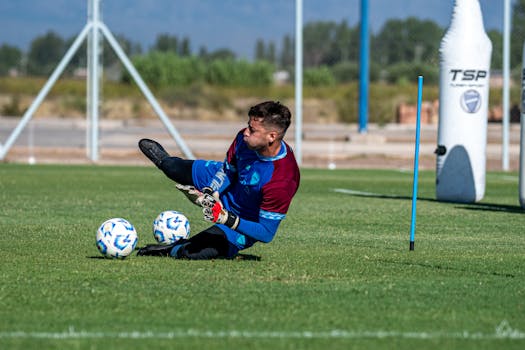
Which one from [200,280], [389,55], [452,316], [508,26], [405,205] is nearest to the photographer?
[452,316]

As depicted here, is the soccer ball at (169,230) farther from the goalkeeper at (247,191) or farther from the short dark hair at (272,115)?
the short dark hair at (272,115)

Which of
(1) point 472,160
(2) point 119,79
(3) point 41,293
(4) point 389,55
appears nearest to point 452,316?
(3) point 41,293

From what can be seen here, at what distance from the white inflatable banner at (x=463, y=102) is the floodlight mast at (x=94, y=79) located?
11836 millimetres

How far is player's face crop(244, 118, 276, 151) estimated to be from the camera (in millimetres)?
10148

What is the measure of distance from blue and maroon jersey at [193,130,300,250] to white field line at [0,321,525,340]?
330 cm

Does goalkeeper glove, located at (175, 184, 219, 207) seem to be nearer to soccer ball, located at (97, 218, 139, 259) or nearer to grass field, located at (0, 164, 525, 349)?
grass field, located at (0, 164, 525, 349)

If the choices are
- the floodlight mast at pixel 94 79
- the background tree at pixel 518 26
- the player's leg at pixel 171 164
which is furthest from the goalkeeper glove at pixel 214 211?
the background tree at pixel 518 26

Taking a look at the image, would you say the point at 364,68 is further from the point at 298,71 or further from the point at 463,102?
the point at 463,102

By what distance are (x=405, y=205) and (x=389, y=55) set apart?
3252 centimetres

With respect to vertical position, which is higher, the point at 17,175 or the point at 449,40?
the point at 449,40

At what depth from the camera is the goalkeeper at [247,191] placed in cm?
1014

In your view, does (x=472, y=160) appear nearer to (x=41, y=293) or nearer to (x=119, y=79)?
(x=41, y=293)

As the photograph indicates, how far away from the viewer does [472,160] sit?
2008cm

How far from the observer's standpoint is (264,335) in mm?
6934
